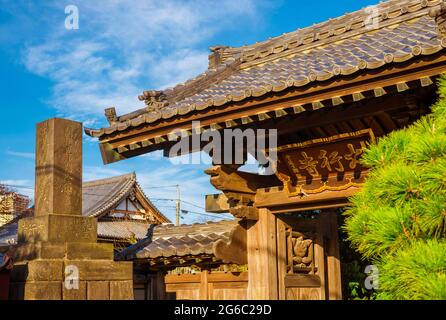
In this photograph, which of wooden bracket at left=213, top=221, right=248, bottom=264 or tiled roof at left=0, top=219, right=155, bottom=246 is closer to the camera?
wooden bracket at left=213, top=221, right=248, bottom=264

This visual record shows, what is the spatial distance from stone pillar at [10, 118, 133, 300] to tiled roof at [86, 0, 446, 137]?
0.90m

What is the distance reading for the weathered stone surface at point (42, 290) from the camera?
5492mm

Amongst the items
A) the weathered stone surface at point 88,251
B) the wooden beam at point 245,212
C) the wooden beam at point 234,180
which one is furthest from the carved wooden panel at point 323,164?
the weathered stone surface at point 88,251

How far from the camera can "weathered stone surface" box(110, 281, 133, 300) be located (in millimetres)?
6156

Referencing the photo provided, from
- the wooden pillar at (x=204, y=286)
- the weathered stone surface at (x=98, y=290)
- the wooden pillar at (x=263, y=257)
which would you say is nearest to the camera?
the weathered stone surface at (x=98, y=290)

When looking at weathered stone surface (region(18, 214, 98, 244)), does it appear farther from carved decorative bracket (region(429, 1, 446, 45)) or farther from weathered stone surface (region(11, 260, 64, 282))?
carved decorative bracket (region(429, 1, 446, 45))

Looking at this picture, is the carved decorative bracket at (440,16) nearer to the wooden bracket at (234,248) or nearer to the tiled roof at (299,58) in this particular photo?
the tiled roof at (299,58)

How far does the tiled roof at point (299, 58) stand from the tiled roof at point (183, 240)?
2.23 m

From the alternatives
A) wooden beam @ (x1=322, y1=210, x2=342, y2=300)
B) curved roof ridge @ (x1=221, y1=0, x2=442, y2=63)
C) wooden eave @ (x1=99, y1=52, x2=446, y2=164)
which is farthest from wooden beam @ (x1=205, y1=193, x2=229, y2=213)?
curved roof ridge @ (x1=221, y1=0, x2=442, y2=63)

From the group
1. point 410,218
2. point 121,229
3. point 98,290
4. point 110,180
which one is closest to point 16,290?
point 98,290

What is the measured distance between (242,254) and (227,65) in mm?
3046

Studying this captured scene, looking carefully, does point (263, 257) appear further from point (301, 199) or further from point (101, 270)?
point (101, 270)
